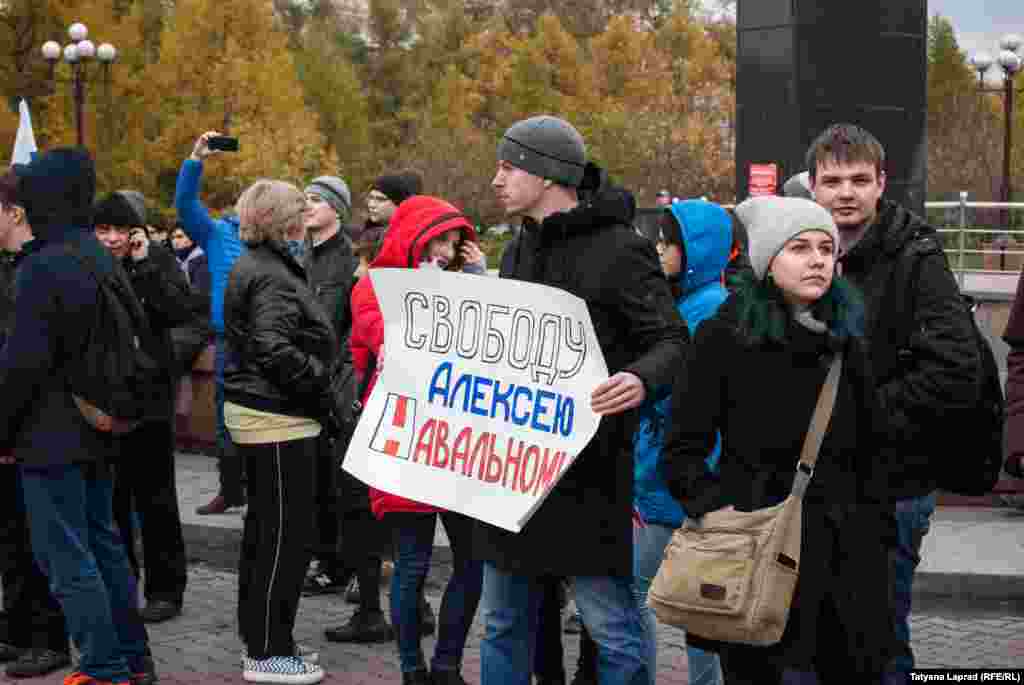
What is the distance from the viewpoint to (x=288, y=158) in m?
44.9

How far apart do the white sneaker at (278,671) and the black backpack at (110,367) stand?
1.08 metres

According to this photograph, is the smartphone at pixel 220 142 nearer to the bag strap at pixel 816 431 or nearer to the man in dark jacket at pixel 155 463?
the man in dark jacket at pixel 155 463

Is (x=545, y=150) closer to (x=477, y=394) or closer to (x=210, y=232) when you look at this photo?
(x=477, y=394)

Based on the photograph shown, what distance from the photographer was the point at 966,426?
13.6 feet

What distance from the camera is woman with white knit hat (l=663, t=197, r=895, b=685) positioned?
3607 millimetres

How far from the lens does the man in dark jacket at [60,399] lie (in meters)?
5.25

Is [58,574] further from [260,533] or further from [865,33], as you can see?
[865,33]

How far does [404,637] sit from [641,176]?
1444 inches

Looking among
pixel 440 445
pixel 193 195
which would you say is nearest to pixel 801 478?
pixel 440 445

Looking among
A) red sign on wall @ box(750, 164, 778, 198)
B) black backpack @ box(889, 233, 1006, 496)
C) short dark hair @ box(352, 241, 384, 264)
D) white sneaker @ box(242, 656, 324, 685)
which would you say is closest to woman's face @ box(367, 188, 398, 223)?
short dark hair @ box(352, 241, 384, 264)

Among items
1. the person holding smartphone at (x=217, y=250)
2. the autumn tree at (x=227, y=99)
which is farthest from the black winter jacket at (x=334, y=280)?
the autumn tree at (x=227, y=99)

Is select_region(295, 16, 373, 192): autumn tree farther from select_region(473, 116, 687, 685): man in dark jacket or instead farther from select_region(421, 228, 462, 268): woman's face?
select_region(473, 116, 687, 685): man in dark jacket

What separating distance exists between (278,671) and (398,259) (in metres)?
1.70

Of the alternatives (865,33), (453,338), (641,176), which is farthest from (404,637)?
(641,176)
